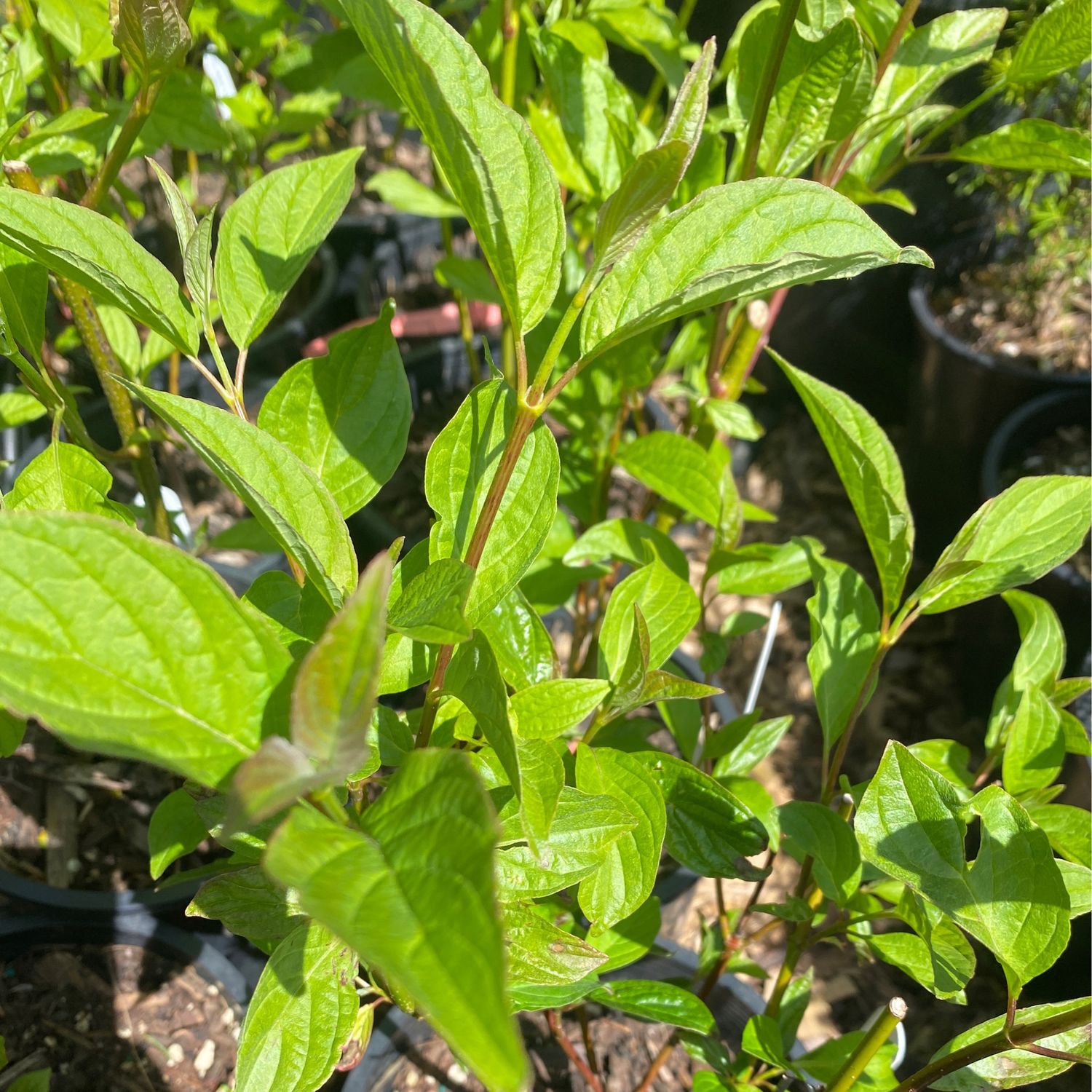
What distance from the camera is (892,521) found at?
2.04 ft

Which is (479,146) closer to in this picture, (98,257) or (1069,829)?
(98,257)

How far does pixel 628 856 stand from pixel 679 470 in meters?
0.42

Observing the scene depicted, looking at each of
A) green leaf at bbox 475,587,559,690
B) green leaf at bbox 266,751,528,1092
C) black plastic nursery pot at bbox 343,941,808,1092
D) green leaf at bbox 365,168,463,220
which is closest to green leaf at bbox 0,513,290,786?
green leaf at bbox 266,751,528,1092

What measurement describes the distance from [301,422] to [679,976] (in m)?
0.74

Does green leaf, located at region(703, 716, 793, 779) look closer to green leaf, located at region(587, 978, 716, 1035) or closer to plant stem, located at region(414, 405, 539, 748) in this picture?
green leaf, located at region(587, 978, 716, 1035)

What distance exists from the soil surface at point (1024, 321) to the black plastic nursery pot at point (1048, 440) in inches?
4.1

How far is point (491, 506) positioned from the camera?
47 cm

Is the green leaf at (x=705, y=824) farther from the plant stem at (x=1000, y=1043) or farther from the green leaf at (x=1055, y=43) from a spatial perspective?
the green leaf at (x=1055, y=43)

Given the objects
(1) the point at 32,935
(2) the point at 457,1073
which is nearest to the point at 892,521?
(2) the point at 457,1073

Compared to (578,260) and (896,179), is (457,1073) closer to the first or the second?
(578,260)

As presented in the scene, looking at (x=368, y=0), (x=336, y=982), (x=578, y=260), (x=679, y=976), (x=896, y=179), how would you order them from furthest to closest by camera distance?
(x=896, y=179) → (x=578, y=260) → (x=679, y=976) → (x=336, y=982) → (x=368, y=0)

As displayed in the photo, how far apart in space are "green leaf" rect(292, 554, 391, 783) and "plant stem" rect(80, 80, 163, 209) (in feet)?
1.76

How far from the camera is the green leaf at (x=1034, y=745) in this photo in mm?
676

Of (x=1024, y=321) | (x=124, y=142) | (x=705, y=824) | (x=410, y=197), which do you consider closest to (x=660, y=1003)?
(x=705, y=824)
